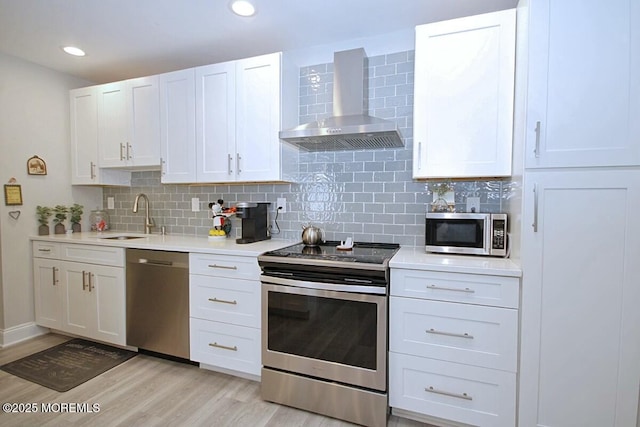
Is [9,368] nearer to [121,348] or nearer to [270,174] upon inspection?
[121,348]

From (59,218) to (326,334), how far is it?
3.00 meters

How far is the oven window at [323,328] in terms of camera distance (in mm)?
1803

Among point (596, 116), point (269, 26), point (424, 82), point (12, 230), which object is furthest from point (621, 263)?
point (12, 230)

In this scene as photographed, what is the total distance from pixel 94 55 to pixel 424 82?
2.80m

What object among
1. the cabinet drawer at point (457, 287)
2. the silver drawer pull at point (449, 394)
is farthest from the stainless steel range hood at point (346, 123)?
the silver drawer pull at point (449, 394)

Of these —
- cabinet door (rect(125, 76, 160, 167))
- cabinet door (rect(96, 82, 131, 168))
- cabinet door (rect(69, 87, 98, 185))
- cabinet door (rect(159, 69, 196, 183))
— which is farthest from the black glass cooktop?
cabinet door (rect(69, 87, 98, 185))

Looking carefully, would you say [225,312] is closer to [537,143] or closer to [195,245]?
[195,245]

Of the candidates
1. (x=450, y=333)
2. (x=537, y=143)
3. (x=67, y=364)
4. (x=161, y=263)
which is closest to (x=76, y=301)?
(x=67, y=364)

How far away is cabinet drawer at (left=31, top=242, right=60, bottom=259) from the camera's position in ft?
9.35

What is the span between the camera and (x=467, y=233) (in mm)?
1970

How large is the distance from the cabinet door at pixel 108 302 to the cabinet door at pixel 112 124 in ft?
3.37

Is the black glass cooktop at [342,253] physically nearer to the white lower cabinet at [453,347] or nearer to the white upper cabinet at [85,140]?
the white lower cabinet at [453,347]

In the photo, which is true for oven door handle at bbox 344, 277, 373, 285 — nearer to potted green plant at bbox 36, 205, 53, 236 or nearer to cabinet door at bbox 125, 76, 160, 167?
cabinet door at bbox 125, 76, 160, 167

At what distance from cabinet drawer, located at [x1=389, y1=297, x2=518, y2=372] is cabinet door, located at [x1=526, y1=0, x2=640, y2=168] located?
32.2 inches
